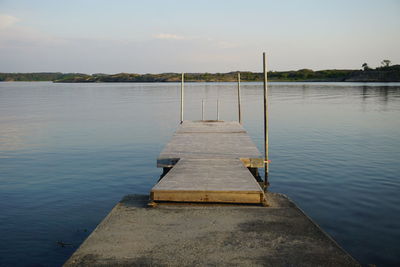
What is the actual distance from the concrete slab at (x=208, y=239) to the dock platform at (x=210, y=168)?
0.30m

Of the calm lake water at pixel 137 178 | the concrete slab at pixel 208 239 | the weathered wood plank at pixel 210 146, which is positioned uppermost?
the weathered wood plank at pixel 210 146

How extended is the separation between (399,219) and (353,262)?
230 inches

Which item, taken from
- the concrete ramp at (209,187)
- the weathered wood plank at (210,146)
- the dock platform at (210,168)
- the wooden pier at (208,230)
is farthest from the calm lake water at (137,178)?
the concrete ramp at (209,187)

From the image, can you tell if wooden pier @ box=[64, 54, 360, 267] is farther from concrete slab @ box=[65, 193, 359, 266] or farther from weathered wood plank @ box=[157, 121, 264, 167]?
weathered wood plank @ box=[157, 121, 264, 167]

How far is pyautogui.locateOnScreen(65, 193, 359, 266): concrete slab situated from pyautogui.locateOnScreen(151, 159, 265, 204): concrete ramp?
9.5 inches

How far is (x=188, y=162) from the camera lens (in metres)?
11.5

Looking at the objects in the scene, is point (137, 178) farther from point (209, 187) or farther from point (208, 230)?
point (208, 230)

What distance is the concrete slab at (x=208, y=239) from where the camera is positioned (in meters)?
5.58

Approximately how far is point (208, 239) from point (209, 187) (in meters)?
2.19

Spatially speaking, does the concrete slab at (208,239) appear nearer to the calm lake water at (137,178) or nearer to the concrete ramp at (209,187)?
the concrete ramp at (209,187)

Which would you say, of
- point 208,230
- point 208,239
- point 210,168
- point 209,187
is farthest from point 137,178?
point 208,239

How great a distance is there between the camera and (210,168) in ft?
34.8

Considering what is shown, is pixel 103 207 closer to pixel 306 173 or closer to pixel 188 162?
pixel 188 162

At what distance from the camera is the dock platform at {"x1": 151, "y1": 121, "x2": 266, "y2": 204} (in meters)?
8.13
